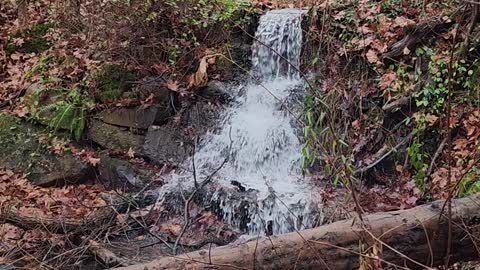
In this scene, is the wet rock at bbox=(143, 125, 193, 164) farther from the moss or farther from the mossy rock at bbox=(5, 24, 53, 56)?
the mossy rock at bbox=(5, 24, 53, 56)

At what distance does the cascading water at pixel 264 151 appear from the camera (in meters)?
5.61

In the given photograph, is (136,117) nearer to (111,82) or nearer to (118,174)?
(111,82)

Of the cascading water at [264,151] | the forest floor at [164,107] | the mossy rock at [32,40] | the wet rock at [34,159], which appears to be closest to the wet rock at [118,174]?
the forest floor at [164,107]

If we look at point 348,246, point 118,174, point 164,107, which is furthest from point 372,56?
point 348,246

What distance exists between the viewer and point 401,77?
6094 mm

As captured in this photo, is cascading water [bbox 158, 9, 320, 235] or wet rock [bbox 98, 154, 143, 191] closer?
cascading water [bbox 158, 9, 320, 235]

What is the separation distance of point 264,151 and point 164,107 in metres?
1.72

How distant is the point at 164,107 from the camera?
7422 millimetres

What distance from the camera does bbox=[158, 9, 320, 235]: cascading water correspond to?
5605 mm

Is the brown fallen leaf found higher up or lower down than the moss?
higher up

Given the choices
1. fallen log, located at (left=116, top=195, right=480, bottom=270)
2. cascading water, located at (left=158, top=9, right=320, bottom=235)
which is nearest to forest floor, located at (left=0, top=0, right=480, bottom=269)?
cascading water, located at (left=158, top=9, right=320, bottom=235)

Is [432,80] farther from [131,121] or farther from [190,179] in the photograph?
[131,121]

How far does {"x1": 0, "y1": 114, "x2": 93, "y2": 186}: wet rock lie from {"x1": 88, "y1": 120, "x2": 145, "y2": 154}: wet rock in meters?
0.46

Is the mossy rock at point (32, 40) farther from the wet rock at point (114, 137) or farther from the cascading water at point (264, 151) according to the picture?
the cascading water at point (264, 151)
